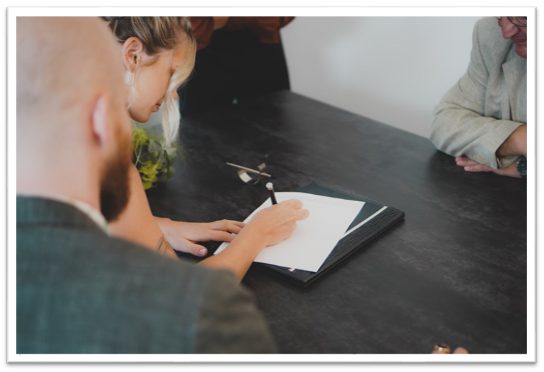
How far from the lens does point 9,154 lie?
2.32ft

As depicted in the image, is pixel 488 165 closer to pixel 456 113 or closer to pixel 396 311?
pixel 456 113

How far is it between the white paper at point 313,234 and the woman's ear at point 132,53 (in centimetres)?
48

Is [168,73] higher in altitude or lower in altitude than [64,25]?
lower

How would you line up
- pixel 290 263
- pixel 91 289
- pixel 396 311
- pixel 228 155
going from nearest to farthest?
pixel 91 289
pixel 396 311
pixel 290 263
pixel 228 155

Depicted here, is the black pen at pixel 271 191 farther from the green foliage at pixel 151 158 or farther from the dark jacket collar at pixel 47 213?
the dark jacket collar at pixel 47 213

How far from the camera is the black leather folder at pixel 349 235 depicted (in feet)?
3.75

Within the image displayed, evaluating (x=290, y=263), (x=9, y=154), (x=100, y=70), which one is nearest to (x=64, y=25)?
(x=100, y=70)

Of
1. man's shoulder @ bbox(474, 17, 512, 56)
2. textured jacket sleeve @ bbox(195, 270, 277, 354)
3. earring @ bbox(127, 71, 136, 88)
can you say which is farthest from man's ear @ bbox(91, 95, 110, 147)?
man's shoulder @ bbox(474, 17, 512, 56)

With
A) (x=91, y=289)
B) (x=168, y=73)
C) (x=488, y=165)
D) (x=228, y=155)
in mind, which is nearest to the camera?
(x=91, y=289)

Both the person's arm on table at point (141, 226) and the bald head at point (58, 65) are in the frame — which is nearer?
the bald head at point (58, 65)

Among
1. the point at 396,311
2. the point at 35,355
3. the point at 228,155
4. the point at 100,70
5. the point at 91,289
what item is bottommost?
the point at 228,155

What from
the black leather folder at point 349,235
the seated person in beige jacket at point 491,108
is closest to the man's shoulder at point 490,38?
the seated person in beige jacket at point 491,108

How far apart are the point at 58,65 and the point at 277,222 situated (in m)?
0.69

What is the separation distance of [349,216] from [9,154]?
86cm
